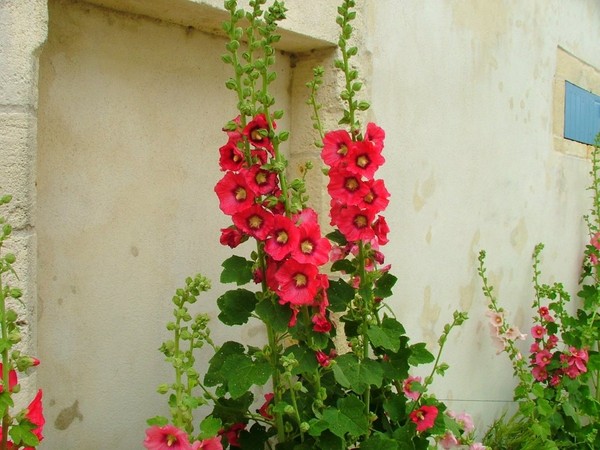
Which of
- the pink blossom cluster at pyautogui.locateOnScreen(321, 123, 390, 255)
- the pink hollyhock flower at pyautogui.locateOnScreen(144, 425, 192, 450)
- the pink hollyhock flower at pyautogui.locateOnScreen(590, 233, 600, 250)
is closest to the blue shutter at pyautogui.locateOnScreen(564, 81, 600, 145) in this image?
the pink hollyhock flower at pyautogui.locateOnScreen(590, 233, 600, 250)

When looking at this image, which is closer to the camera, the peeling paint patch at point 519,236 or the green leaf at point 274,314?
the green leaf at point 274,314

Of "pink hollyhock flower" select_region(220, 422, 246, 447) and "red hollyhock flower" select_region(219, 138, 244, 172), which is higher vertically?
"red hollyhock flower" select_region(219, 138, 244, 172)

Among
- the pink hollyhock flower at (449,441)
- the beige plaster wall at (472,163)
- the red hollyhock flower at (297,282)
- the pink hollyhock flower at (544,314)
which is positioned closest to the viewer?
the red hollyhock flower at (297,282)

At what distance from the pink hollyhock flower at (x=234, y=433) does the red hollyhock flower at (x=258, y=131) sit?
0.69m

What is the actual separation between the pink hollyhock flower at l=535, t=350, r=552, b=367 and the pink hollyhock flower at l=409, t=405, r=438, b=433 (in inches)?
67.8

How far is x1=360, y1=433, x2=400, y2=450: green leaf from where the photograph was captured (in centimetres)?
150

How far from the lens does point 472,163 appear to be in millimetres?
2980

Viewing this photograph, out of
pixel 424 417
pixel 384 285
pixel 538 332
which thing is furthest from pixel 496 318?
pixel 384 285

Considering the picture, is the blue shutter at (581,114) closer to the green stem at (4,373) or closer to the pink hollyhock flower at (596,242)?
the pink hollyhock flower at (596,242)

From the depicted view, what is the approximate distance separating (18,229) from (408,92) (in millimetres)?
1631

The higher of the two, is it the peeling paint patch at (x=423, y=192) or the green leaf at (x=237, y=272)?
the peeling paint patch at (x=423, y=192)

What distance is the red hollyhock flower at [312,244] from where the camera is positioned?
137 cm

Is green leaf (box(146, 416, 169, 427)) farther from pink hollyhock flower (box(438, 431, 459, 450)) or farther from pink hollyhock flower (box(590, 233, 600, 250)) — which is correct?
pink hollyhock flower (box(590, 233, 600, 250))

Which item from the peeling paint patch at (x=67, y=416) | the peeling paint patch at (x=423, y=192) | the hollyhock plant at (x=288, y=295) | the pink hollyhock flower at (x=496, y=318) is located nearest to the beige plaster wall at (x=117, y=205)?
the peeling paint patch at (x=67, y=416)
